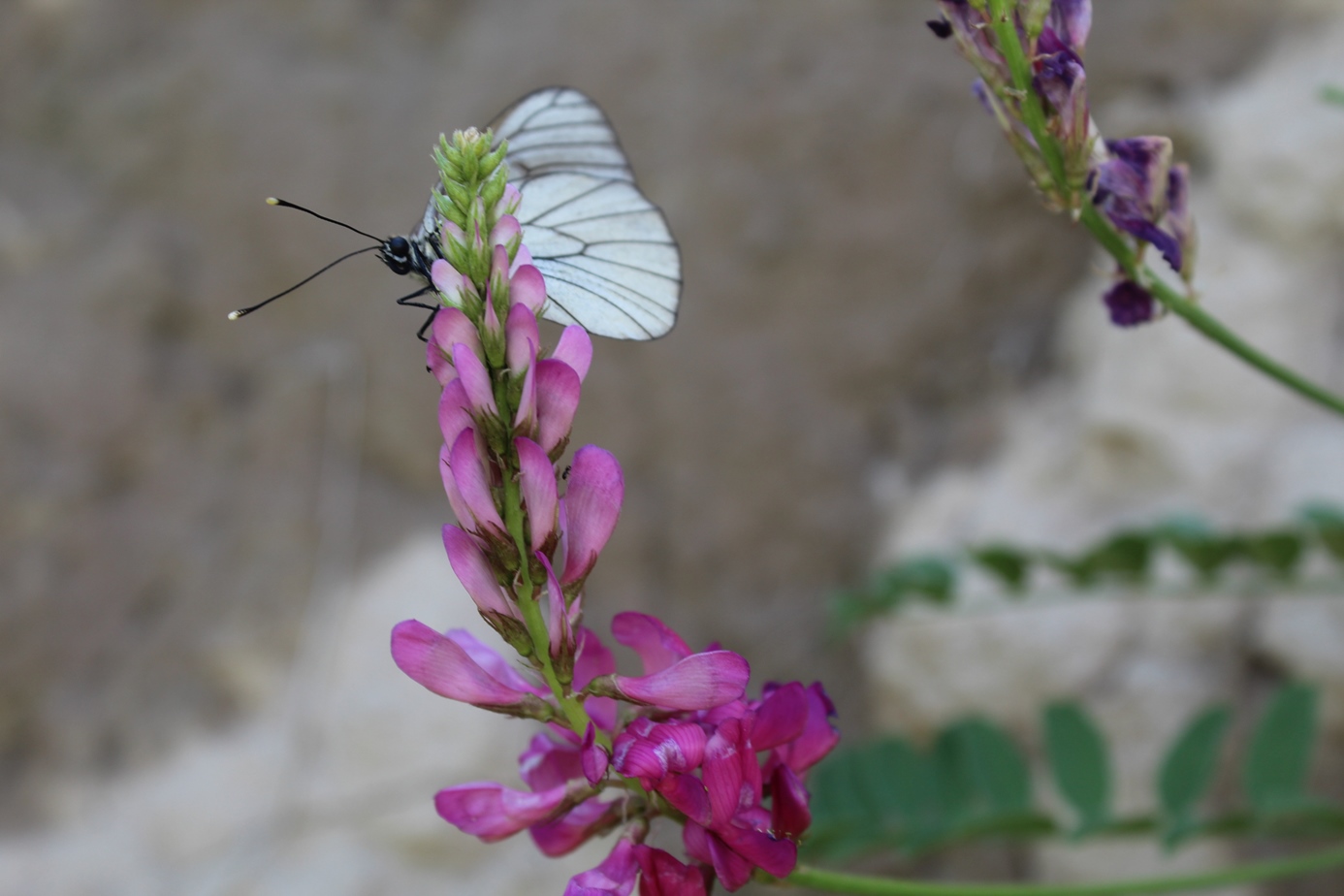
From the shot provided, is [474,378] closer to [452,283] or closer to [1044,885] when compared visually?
[452,283]

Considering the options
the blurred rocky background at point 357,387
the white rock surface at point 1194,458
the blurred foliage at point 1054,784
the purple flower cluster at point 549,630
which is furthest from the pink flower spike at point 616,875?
the blurred rocky background at point 357,387

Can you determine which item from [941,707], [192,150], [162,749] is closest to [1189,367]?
[941,707]

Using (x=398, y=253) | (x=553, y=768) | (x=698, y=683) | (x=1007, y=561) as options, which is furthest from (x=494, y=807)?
(x=1007, y=561)

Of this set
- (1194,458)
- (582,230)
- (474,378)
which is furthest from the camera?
(1194,458)

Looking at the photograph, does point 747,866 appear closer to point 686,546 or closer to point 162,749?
point 686,546

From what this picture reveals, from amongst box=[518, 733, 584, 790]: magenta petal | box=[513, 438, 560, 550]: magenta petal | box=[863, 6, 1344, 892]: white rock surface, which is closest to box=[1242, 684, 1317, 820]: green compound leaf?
box=[863, 6, 1344, 892]: white rock surface

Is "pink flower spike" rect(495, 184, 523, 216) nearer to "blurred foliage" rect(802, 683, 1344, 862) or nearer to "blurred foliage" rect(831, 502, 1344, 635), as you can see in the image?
"blurred foliage" rect(802, 683, 1344, 862)
